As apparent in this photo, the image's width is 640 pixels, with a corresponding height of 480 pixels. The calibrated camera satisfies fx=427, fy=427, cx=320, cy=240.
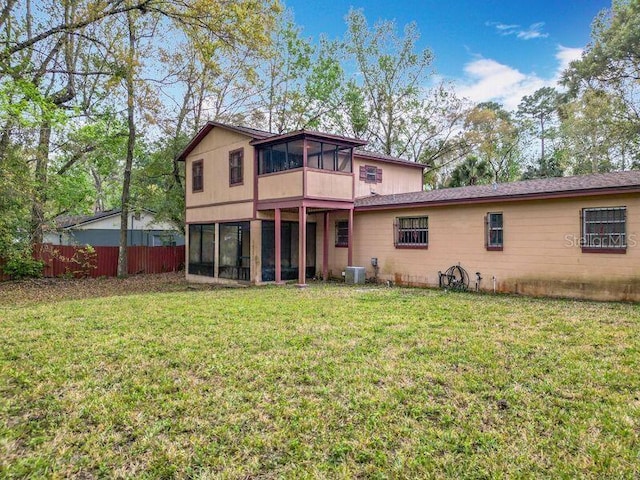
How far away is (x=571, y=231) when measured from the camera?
955 centimetres

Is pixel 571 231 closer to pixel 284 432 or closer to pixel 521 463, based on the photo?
pixel 521 463

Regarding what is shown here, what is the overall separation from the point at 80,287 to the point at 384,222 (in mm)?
10554

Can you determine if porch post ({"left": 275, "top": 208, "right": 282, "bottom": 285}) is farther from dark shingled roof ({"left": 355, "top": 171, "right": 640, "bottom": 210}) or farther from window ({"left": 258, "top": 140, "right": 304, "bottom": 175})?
dark shingled roof ({"left": 355, "top": 171, "right": 640, "bottom": 210})

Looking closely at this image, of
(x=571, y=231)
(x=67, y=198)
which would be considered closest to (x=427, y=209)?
(x=571, y=231)

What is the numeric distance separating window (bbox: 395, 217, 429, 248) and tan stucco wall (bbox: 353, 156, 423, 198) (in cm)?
294

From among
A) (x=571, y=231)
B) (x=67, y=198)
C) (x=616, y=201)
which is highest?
(x=67, y=198)

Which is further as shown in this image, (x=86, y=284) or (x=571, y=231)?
(x=86, y=284)

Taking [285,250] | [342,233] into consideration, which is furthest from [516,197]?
[285,250]

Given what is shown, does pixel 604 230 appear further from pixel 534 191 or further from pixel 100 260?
pixel 100 260

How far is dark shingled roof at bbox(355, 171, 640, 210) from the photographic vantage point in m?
8.91

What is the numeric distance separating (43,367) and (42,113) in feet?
35.0

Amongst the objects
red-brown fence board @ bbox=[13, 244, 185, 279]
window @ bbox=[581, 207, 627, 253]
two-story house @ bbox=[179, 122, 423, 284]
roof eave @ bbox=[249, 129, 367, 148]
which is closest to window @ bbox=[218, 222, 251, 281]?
two-story house @ bbox=[179, 122, 423, 284]

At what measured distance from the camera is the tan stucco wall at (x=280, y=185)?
41.0 feet

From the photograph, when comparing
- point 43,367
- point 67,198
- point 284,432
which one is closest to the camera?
point 284,432
